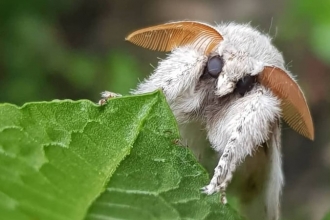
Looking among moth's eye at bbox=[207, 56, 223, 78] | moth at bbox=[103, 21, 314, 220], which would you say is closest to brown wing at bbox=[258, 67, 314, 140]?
moth at bbox=[103, 21, 314, 220]

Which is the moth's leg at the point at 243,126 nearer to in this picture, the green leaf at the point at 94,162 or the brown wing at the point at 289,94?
the brown wing at the point at 289,94

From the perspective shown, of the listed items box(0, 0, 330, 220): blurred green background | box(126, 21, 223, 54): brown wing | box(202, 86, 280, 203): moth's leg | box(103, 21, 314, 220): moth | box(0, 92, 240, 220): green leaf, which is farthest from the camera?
box(0, 0, 330, 220): blurred green background

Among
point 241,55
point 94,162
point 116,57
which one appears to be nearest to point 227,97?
point 241,55

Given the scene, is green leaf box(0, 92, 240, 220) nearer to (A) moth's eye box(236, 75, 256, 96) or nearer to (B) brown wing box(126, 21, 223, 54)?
(A) moth's eye box(236, 75, 256, 96)

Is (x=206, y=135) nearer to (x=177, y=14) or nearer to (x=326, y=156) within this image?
(x=326, y=156)

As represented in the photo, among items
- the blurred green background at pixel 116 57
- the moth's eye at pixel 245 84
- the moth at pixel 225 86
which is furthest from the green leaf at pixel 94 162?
the blurred green background at pixel 116 57

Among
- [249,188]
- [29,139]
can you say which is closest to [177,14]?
[249,188]

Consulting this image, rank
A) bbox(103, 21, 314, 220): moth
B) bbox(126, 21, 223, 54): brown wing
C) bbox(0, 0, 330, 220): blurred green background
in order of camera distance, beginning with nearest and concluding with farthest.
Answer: bbox(103, 21, 314, 220): moth, bbox(126, 21, 223, 54): brown wing, bbox(0, 0, 330, 220): blurred green background

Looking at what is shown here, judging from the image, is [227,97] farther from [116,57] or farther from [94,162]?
[116,57]
